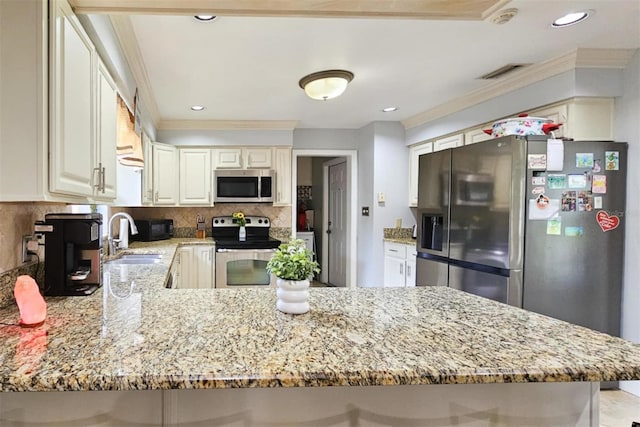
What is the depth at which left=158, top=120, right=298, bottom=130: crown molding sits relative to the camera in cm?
447

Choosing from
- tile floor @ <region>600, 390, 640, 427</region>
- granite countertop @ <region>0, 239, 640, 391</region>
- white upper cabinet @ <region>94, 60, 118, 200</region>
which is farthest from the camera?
tile floor @ <region>600, 390, 640, 427</region>

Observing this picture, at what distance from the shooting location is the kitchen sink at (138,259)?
2.77 m

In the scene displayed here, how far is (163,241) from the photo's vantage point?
13.9 ft

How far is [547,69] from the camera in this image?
2693 mm

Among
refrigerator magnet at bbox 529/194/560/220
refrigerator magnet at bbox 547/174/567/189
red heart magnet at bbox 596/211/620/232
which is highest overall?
refrigerator magnet at bbox 547/174/567/189

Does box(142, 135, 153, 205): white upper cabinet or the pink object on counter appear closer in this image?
the pink object on counter

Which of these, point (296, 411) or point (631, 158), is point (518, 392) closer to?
point (296, 411)

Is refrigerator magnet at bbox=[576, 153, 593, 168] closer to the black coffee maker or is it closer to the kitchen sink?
the black coffee maker

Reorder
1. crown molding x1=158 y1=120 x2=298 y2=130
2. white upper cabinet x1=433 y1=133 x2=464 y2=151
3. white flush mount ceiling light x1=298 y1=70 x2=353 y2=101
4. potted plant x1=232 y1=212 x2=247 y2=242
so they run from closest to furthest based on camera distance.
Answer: white flush mount ceiling light x1=298 y1=70 x2=353 y2=101 < white upper cabinet x1=433 y1=133 x2=464 y2=151 < crown molding x1=158 y1=120 x2=298 y2=130 < potted plant x1=232 y1=212 x2=247 y2=242

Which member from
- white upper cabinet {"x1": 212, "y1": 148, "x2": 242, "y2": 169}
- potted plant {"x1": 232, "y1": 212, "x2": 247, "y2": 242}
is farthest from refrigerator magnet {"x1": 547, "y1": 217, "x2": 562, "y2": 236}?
white upper cabinet {"x1": 212, "y1": 148, "x2": 242, "y2": 169}

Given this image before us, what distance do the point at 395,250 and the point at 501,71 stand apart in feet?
6.94

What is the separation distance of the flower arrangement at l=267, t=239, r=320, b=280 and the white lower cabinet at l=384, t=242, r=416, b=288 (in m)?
2.55

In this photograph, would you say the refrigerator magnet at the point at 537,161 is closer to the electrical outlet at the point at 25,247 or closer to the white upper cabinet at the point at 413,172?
the white upper cabinet at the point at 413,172

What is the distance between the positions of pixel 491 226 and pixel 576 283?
66cm
